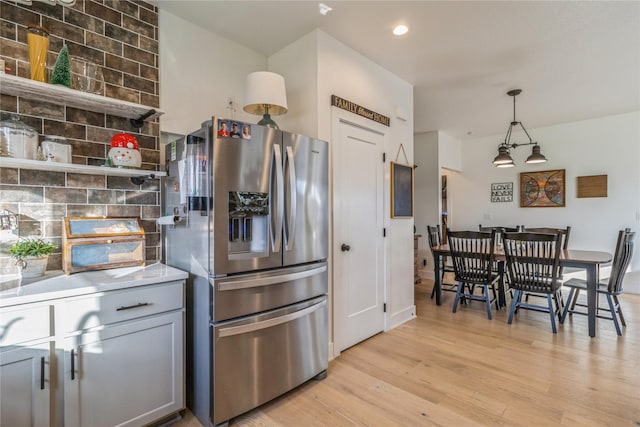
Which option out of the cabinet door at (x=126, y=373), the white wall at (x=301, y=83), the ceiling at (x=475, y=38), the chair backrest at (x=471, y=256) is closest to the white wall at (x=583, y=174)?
the ceiling at (x=475, y=38)

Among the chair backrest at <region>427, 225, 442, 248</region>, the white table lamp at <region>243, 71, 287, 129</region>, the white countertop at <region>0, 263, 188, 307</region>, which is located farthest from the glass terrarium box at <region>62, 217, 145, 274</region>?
the chair backrest at <region>427, 225, 442, 248</region>

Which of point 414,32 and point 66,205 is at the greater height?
point 414,32

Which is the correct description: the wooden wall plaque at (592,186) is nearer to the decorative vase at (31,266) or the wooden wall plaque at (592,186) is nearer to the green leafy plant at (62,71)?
the green leafy plant at (62,71)

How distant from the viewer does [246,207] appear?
74.4 inches

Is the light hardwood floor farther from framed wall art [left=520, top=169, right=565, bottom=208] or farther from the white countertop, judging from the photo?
framed wall art [left=520, top=169, right=565, bottom=208]

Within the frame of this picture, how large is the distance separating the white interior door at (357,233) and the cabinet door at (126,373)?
4.30 feet

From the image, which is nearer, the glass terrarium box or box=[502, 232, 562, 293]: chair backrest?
the glass terrarium box

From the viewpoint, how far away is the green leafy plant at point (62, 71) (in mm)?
1755

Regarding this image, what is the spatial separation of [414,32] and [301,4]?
1.00m

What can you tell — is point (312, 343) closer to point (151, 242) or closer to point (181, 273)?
point (181, 273)

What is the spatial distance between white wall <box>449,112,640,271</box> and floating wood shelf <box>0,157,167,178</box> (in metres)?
5.92

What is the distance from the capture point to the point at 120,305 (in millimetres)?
1616

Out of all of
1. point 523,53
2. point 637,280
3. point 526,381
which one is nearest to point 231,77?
point 523,53

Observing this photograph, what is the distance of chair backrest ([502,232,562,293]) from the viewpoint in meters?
3.16
